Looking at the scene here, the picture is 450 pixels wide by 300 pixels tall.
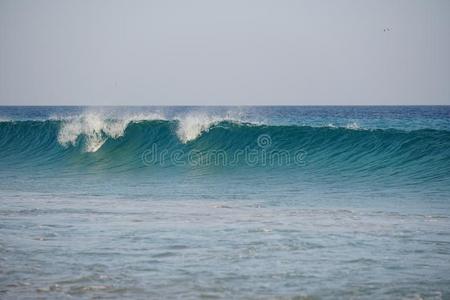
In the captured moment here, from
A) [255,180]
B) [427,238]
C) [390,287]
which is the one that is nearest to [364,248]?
[427,238]

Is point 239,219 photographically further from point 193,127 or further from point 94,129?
point 94,129

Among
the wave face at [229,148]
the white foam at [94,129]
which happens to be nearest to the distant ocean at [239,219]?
the wave face at [229,148]

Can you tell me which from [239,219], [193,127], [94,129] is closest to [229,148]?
[193,127]

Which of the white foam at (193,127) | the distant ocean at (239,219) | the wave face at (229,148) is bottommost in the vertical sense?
the distant ocean at (239,219)

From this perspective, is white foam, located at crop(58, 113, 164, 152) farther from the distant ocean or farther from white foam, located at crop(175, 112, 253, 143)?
white foam, located at crop(175, 112, 253, 143)

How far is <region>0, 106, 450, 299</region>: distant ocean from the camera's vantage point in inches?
252

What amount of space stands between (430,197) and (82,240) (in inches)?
276

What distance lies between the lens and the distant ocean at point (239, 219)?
641cm

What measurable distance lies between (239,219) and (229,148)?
12425 millimetres

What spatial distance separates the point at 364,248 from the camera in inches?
307

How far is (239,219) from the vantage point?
9.84m

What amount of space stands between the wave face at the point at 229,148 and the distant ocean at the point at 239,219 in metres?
0.09

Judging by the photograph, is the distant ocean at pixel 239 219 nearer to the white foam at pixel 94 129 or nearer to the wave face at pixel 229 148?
the wave face at pixel 229 148

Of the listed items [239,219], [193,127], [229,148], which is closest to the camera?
[239,219]
